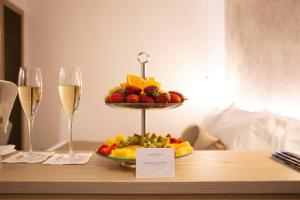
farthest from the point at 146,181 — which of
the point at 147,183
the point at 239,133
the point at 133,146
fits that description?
the point at 239,133

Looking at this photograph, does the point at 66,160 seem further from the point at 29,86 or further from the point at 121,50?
the point at 121,50

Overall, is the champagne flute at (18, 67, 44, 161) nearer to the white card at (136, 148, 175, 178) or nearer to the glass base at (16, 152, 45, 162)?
the glass base at (16, 152, 45, 162)

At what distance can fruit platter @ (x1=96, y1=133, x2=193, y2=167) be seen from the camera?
2.89 ft

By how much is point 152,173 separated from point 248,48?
2315 millimetres

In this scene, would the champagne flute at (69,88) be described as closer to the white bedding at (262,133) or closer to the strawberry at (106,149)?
the strawberry at (106,149)

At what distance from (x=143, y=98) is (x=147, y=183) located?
0.77ft

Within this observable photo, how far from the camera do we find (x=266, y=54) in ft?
8.11

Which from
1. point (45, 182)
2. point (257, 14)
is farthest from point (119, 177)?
point (257, 14)

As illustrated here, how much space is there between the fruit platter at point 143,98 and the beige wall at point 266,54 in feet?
4.40

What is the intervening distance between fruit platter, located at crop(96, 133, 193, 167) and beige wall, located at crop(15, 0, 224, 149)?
10.1ft

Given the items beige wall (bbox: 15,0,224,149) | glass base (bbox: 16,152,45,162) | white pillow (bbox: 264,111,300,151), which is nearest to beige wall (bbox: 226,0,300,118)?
white pillow (bbox: 264,111,300,151)

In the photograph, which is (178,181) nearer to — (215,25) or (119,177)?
(119,177)

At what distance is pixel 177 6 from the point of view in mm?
4020

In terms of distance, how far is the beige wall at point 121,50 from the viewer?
13.2 ft
